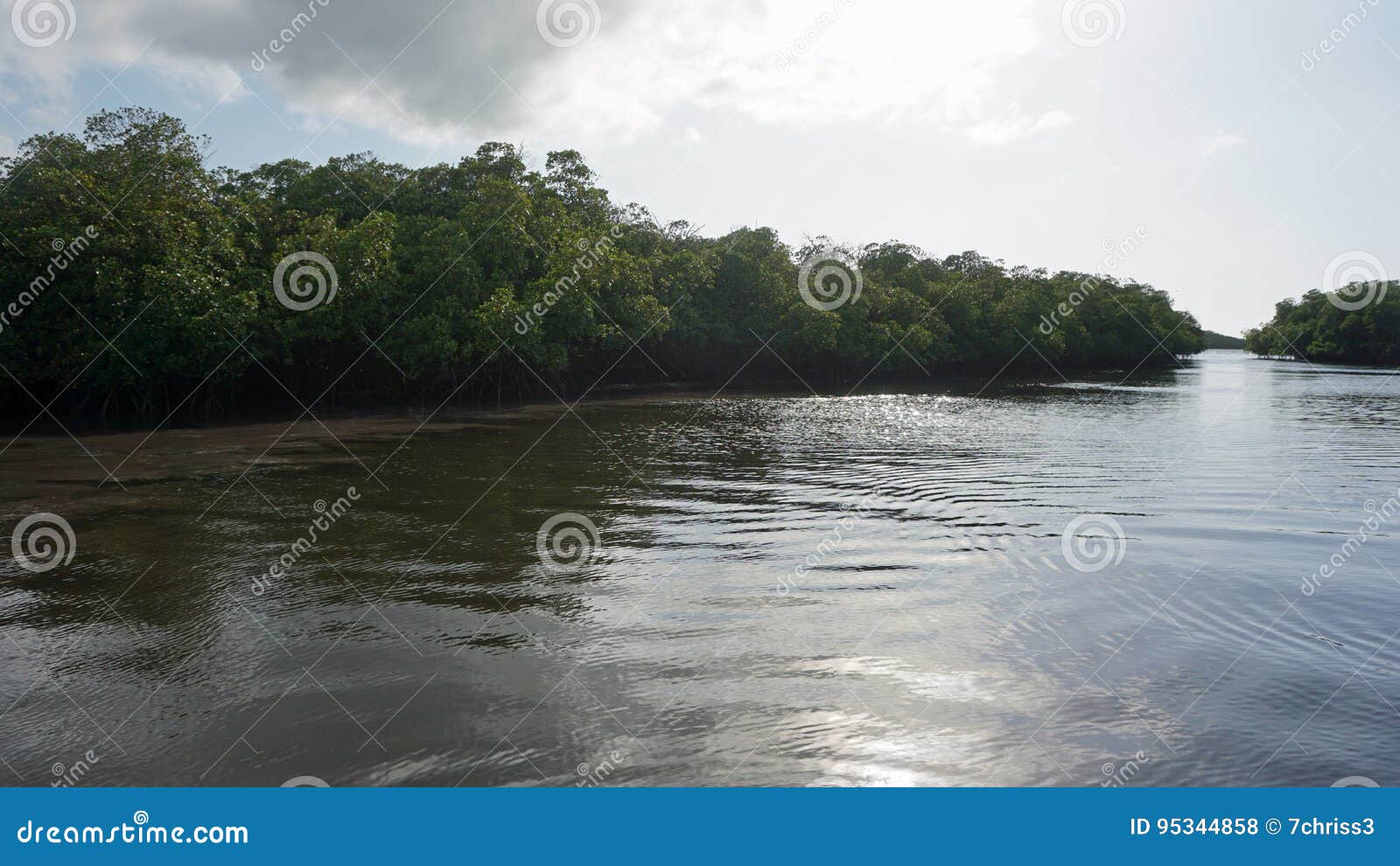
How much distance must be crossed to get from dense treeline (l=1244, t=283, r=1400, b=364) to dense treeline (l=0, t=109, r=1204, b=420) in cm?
7761

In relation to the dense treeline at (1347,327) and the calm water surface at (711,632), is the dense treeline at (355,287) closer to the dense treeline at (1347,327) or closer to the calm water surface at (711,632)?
the calm water surface at (711,632)

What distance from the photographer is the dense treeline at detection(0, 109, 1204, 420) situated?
28.1 m

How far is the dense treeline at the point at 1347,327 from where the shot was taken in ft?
357

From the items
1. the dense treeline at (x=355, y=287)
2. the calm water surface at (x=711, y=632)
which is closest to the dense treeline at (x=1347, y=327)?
the dense treeline at (x=355, y=287)

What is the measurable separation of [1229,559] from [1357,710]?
15.7ft

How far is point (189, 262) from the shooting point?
29.2m

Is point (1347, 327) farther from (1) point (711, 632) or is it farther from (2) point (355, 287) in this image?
(1) point (711, 632)

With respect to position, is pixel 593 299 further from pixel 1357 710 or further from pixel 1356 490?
pixel 1357 710

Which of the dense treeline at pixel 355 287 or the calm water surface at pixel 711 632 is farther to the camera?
the dense treeline at pixel 355 287

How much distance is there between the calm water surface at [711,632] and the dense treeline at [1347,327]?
345 feet

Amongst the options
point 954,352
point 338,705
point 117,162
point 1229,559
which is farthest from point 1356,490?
point 954,352

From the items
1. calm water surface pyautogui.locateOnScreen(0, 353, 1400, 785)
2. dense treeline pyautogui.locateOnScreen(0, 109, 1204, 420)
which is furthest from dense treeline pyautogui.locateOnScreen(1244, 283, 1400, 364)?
calm water surface pyautogui.locateOnScreen(0, 353, 1400, 785)

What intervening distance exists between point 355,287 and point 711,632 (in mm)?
32739

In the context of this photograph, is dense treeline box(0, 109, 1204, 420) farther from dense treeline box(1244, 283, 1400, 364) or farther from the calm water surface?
dense treeline box(1244, 283, 1400, 364)
